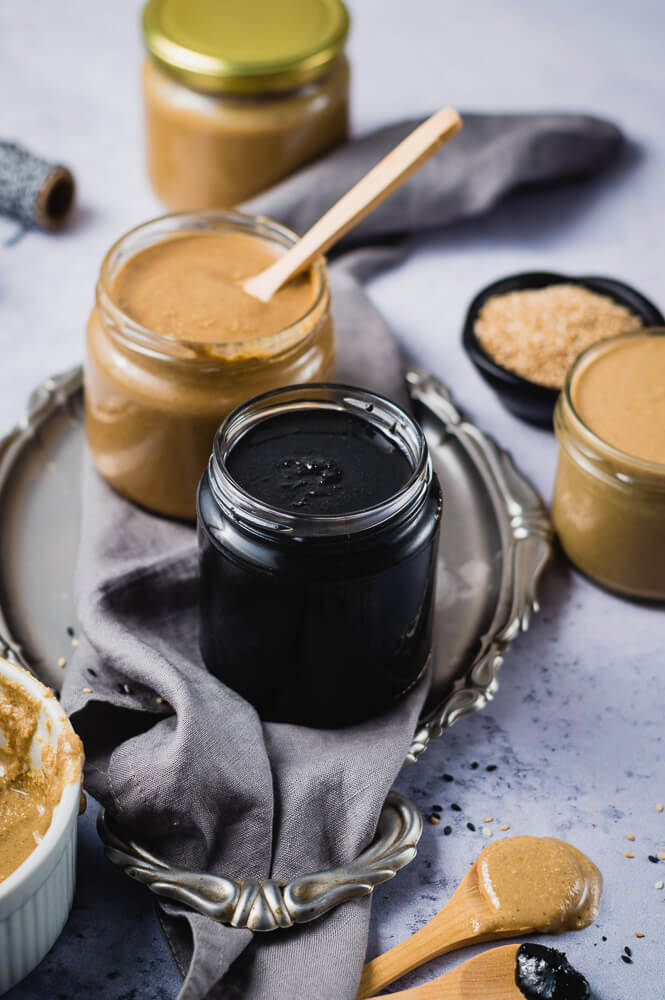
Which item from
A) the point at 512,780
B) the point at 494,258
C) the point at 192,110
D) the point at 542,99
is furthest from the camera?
the point at 542,99

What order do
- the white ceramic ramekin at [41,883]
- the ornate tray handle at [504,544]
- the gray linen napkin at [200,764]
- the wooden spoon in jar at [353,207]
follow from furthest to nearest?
1. the wooden spoon in jar at [353,207]
2. the ornate tray handle at [504,544]
3. the gray linen napkin at [200,764]
4. the white ceramic ramekin at [41,883]

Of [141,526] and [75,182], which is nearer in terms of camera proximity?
[141,526]

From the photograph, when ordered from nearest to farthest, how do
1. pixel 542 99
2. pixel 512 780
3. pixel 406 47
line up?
pixel 512 780 < pixel 542 99 < pixel 406 47

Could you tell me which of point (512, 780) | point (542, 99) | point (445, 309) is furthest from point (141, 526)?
point (542, 99)

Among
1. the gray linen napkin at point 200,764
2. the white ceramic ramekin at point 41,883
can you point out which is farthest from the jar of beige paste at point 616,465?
the white ceramic ramekin at point 41,883

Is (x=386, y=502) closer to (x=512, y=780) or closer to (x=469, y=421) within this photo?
(x=512, y=780)

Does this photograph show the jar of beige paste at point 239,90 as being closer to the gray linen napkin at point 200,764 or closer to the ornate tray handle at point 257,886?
the gray linen napkin at point 200,764

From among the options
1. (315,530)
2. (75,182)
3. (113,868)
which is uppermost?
(315,530)
